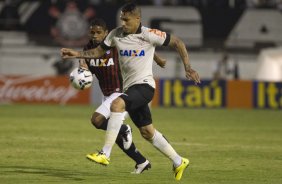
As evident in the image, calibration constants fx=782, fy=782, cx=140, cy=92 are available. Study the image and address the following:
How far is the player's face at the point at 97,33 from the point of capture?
36.2 ft

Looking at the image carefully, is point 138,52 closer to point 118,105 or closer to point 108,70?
point 118,105

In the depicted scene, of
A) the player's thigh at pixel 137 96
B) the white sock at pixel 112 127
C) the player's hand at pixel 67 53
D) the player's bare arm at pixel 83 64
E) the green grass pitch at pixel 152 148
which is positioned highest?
the player's hand at pixel 67 53

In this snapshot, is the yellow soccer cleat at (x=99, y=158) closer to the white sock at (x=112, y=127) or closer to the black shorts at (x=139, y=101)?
the white sock at (x=112, y=127)

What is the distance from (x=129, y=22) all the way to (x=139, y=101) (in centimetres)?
100

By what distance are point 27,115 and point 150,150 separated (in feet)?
29.5

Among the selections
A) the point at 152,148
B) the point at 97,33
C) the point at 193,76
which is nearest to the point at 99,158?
the point at 193,76

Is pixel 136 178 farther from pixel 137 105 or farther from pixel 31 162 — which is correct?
pixel 31 162

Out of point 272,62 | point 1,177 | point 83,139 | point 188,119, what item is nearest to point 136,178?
point 1,177

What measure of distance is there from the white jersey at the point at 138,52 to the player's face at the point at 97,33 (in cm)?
114

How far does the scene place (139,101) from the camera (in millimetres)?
9656

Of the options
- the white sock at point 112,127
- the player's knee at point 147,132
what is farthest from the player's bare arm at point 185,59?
the white sock at point 112,127

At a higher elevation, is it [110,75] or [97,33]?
[97,33]

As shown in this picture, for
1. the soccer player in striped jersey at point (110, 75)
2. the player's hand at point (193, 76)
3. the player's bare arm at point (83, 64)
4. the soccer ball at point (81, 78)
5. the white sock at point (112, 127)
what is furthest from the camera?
the player's bare arm at point (83, 64)

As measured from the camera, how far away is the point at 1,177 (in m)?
9.78
